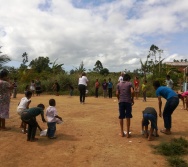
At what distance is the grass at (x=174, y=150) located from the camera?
5.37 meters

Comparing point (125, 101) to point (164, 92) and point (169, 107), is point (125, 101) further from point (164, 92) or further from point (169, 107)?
point (169, 107)

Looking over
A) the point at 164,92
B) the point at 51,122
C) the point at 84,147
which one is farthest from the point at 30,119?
the point at 164,92

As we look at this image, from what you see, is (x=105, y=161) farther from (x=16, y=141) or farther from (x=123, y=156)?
(x=16, y=141)

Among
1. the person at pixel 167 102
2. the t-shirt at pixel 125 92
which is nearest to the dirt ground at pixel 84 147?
the person at pixel 167 102

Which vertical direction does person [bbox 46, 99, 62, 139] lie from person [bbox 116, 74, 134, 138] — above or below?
below

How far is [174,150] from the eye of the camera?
19.8 ft

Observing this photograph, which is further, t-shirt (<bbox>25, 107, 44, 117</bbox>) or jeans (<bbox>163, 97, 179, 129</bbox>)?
jeans (<bbox>163, 97, 179, 129</bbox>)

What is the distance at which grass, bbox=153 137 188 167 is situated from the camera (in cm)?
537

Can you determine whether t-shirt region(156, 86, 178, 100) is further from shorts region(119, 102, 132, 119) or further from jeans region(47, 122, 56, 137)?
jeans region(47, 122, 56, 137)

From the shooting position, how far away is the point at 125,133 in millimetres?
7527

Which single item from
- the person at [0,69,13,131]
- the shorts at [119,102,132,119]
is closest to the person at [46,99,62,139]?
the person at [0,69,13,131]

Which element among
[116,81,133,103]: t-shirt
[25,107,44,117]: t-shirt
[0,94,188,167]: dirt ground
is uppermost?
[116,81,133,103]: t-shirt

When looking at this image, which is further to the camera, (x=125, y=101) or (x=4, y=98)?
(x=4, y=98)

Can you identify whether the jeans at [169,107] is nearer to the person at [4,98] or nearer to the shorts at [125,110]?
the shorts at [125,110]
